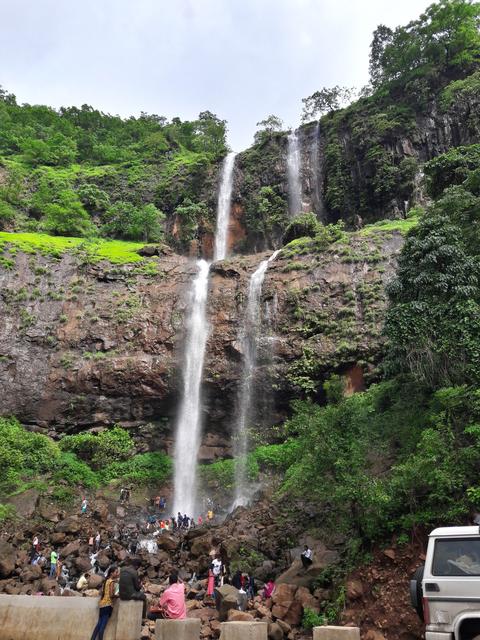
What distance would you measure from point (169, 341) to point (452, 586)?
2316 centimetres

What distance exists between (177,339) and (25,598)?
20776mm

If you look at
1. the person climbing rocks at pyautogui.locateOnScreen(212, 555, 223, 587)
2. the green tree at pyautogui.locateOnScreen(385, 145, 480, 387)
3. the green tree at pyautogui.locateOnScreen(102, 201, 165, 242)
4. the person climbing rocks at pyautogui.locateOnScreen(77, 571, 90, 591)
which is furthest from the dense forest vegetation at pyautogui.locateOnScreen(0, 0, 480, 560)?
the person climbing rocks at pyautogui.locateOnScreen(77, 571, 90, 591)

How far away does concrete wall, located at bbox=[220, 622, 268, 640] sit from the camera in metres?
6.21

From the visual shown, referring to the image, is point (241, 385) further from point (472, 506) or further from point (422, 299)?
point (472, 506)

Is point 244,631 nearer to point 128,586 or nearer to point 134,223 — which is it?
point 128,586

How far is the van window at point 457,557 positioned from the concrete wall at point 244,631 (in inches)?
92.8

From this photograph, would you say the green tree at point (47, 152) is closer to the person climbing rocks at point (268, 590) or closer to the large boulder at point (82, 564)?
the large boulder at point (82, 564)

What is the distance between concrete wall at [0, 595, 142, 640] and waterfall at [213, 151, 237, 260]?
33644mm

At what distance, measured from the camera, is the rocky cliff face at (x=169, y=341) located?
25656 millimetres

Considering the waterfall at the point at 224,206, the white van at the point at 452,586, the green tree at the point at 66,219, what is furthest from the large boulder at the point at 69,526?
the green tree at the point at 66,219

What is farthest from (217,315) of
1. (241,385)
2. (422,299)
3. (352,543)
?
(352,543)

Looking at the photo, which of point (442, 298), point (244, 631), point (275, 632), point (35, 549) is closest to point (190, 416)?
point (35, 549)

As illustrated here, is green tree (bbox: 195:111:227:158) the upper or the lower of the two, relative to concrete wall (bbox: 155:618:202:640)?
upper

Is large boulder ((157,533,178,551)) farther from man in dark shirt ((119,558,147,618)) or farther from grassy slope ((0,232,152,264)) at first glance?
grassy slope ((0,232,152,264))
